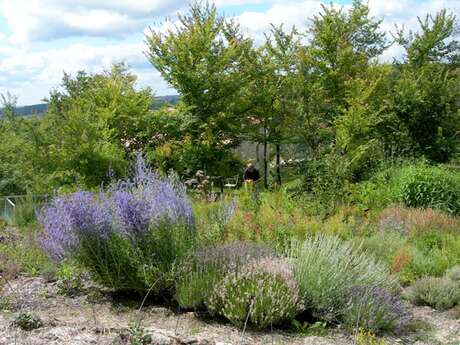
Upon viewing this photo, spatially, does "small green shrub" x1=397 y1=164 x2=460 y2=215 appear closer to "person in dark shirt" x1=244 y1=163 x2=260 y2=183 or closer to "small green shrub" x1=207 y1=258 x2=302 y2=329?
"person in dark shirt" x1=244 y1=163 x2=260 y2=183

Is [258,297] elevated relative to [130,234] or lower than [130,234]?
lower

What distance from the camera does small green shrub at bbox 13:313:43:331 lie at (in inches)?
175

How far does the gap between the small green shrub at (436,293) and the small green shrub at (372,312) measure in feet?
2.83

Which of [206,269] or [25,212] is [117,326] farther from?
[25,212]

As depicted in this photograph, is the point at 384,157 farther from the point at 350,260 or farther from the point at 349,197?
the point at 350,260

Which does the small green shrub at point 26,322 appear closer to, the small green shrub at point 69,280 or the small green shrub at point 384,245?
the small green shrub at point 69,280

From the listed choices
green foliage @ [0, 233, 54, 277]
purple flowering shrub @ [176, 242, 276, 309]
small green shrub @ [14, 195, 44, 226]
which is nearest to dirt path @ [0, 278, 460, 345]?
purple flowering shrub @ [176, 242, 276, 309]

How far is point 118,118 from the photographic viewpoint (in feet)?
46.5

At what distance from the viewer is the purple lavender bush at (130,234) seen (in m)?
5.39

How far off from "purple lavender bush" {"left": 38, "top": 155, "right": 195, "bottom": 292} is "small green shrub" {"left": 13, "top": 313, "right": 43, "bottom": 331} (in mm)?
1060

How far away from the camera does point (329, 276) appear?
17.1ft

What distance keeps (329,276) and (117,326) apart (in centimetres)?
191

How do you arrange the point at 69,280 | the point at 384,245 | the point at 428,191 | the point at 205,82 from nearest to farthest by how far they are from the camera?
the point at 69,280
the point at 384,245
the point at 428,191
the point at 205,82

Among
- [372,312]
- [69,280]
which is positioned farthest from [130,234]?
[372,312]
